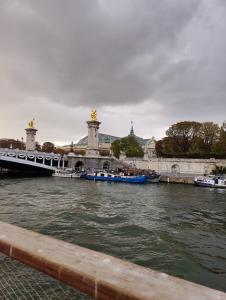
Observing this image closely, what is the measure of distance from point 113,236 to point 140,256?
2.96 meters

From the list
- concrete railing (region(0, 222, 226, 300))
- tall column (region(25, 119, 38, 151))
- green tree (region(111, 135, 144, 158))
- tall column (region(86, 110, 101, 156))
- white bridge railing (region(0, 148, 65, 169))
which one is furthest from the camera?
green tree (region(111, 135, 144, 158))

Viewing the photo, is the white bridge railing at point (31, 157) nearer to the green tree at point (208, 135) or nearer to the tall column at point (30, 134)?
the tall column at point (30, 134)

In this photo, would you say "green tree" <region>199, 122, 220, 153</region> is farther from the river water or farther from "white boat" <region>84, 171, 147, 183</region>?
the river water

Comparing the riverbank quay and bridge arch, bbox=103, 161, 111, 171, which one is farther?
bridge arch, bbox=103, 161, 111, 171

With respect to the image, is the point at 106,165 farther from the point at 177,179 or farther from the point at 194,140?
the point at 177,179

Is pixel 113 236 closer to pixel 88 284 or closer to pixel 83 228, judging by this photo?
pixel 83 228

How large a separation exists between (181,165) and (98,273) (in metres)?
63.9

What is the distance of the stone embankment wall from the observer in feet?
205

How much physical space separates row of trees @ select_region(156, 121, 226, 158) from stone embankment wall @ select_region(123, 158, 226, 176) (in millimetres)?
2478

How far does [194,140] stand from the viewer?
2766 inches

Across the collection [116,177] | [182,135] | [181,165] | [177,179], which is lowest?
[177,179]

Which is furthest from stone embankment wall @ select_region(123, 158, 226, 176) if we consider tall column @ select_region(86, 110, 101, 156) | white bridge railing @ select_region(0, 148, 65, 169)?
white bridge railing @ select_region(0, 148, 65, 169)

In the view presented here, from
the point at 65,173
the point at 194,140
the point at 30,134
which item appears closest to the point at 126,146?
the point at 194,140

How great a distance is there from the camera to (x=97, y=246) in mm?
11781
